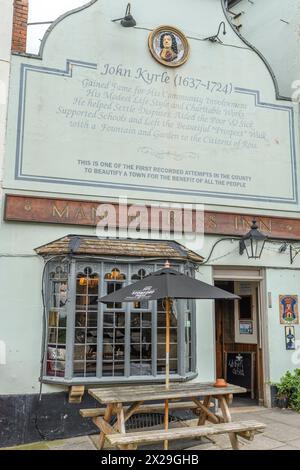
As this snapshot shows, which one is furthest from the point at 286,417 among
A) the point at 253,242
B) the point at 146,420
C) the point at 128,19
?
the point at 128,19

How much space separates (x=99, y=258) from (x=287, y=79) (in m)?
6.25

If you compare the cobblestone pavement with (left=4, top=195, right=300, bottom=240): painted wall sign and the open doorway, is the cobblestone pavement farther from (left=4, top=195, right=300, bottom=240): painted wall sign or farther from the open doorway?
(left=4, top=195, right=300, bottom=240): painted wall sign

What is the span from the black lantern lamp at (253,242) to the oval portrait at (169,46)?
11.2ft

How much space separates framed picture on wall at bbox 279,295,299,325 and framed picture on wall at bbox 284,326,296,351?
0.11m

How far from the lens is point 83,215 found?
304 inches

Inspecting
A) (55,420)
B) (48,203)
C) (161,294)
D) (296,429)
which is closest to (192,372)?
(296,429)

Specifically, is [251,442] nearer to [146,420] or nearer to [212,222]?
[146,420]

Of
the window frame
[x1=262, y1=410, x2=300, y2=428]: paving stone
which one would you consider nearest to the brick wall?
the window frame

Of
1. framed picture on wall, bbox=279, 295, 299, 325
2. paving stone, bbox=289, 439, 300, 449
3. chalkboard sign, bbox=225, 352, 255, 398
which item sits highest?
framed picture on wall, bbox=279, 295, 299, 325

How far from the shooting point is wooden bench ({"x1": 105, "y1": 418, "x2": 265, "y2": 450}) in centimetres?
514

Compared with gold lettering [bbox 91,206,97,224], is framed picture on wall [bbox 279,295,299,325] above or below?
below

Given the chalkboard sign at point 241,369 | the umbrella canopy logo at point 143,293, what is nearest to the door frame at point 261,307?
the chalkboard sign at point 241,369

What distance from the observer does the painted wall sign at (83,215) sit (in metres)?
7.36

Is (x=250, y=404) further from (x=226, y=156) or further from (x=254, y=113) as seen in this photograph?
(x=254, y=113)
